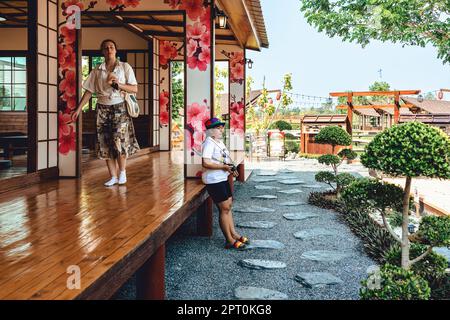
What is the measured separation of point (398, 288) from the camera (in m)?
2.66

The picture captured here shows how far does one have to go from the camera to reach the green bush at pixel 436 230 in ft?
9.99

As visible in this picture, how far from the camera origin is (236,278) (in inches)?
148

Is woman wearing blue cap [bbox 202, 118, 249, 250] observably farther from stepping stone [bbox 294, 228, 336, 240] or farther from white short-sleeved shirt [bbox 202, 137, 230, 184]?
stepping stone [bbox 294, 228, 336, 240]

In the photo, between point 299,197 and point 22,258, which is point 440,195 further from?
point 22,258

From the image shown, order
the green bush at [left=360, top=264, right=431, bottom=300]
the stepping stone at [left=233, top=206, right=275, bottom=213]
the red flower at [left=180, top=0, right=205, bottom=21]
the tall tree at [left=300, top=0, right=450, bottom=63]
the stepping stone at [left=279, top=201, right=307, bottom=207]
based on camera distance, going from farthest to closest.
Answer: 1. the tall tree at [left=300, top=0, right=450, bottom=63]
2. the stepping stone at [left=279, top=201, right=307, bottom=207]
3. the stepping stone at [left=233, top=206, right=275, bottom=213]
4. the red flower at [left=180, top=0, right=205, bottom=21]
5. the green bush at [left=360, top=264, right=431, bottom=300]

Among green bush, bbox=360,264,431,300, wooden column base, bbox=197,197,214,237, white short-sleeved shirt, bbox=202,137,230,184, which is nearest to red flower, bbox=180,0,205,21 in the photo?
white short-sleeved shirt, bbox=202,137,230,184

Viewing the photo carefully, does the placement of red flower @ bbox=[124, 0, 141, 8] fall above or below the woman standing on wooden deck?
above

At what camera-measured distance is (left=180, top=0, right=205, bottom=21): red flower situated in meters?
5.05

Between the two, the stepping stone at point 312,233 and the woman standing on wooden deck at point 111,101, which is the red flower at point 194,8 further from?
the stepping stone at point 312,233

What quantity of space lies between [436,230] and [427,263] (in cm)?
62

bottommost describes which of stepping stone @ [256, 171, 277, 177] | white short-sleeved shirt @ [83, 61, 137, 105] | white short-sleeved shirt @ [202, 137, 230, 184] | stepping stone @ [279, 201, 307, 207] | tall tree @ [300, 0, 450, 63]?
stepping stone @ [279, 201, 307, 207]

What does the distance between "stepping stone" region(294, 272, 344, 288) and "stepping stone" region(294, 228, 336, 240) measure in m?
1.26

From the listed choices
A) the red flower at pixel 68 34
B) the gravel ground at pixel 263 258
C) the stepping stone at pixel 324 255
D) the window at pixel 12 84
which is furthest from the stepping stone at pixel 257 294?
the window at pixel 12 84
